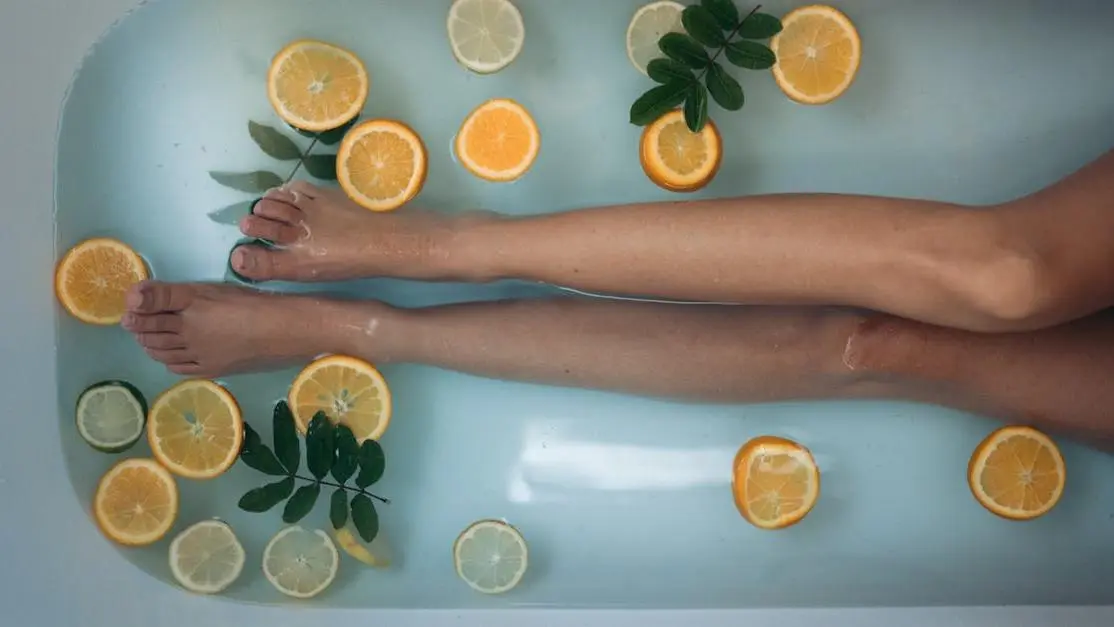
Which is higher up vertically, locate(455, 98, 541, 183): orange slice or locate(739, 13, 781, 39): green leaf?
locate(739, 13, 781, 39): green leaf

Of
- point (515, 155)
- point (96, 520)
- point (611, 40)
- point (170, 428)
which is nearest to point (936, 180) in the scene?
point (611, 40)

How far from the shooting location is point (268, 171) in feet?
4.71

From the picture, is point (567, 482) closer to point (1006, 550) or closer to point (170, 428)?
point (170, 428)

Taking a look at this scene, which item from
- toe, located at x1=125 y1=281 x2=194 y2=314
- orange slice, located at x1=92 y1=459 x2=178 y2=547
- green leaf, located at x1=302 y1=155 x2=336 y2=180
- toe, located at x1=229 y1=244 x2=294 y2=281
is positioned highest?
green leaf, located at x1=302 y1=155 x2=336 y2=180

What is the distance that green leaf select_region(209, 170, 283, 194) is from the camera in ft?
4.69

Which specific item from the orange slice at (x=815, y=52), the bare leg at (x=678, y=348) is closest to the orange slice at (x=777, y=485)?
the bare leg at (x=678, y=348)

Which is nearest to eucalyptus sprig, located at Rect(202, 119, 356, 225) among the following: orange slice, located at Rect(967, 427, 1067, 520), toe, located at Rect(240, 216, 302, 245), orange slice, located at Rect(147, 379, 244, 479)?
toe, located at Rect(240, 216, 302, 245)

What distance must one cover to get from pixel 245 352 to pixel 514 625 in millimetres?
571

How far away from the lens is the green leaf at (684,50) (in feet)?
4.44

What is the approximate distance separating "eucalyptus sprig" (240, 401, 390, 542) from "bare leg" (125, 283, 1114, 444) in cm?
11

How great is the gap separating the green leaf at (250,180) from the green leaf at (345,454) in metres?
0.38

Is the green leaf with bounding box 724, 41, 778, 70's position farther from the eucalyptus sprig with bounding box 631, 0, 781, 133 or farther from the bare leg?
the bare leg

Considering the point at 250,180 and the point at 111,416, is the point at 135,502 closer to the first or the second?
the point at 111,416

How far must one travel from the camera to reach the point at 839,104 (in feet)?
4.87
